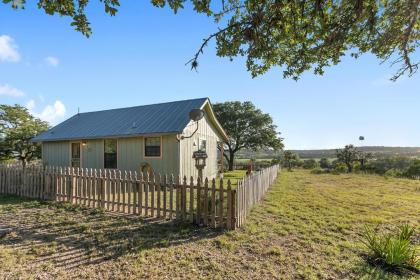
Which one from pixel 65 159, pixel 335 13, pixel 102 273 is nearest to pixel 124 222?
pixel 102 273

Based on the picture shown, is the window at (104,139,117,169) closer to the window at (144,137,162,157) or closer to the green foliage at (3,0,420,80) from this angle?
the window at (144,137,162,157)

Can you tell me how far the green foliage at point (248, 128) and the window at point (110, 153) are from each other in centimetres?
1833

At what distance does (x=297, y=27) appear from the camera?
5141mm

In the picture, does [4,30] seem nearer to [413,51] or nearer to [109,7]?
[109,7]

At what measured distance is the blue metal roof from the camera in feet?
40.0

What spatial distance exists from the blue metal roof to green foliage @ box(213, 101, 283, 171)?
16588 mm

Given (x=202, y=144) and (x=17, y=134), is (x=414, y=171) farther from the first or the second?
(x=17, y=134)

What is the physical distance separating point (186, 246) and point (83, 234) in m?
2.26

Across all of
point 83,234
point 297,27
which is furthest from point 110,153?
point 297,27

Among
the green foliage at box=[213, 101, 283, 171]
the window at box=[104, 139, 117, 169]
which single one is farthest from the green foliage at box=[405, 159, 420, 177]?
the window at box=[104, 139, 117, 169]

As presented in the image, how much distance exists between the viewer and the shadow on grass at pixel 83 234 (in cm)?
404

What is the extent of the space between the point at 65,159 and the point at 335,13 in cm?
1604

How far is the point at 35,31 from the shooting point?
793cm

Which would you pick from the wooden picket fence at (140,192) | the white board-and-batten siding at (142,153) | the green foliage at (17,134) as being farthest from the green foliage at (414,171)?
the green foliage at (17,134)
